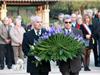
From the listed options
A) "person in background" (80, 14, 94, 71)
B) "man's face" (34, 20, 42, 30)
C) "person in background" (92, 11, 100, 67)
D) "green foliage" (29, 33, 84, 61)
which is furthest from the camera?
"person in background" (92, 11, 100, 67)

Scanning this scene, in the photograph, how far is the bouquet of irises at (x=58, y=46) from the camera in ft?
32.7

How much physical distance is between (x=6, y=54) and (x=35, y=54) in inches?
354

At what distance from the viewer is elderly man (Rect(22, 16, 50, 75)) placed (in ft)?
33.8

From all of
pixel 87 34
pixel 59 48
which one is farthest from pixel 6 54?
pixel 59 48

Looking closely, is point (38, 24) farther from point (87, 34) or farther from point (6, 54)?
point (6, 54)

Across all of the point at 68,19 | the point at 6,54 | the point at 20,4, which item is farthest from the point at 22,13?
the point at 68,19

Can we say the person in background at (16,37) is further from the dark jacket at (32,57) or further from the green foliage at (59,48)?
the green foliage at (59,48)

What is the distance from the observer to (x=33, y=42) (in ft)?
34.2

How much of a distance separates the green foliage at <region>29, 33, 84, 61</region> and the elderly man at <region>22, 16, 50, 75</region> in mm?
287

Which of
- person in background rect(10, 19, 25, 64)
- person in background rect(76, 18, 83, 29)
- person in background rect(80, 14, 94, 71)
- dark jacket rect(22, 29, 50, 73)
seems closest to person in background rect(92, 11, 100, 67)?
person in background rect(80, 14, 94, 71)

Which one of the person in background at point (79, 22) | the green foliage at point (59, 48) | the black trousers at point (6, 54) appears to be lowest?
the black trousers at point (6, 54)

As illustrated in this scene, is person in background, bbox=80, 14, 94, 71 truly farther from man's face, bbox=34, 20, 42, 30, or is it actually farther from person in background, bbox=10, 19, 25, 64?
man's face, bbox=34, 20, 42, 30

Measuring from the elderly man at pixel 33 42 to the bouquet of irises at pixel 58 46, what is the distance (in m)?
0.29

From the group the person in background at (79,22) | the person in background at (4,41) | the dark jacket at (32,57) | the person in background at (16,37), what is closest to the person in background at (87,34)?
the person in background at (79,22)
